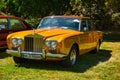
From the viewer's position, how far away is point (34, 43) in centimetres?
995

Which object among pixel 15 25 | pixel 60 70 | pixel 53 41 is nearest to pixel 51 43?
pixel 53 41

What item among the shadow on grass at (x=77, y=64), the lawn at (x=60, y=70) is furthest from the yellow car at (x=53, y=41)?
the lawn at (x=60, y=70)

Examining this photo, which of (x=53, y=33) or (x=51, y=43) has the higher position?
(x=53, y=33)

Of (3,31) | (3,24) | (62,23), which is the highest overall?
(62,23)

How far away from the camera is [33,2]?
874 inches

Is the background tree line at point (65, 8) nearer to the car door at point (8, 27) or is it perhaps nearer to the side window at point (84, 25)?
the car door at point (8, 27)

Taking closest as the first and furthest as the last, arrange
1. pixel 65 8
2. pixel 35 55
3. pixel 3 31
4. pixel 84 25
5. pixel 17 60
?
1. pixel 35 55
2. pixel 17 60
3. pixel 84 25
4. pixel 3 31
5. pixel 65 8

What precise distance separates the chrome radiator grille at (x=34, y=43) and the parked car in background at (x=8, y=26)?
2564 mm

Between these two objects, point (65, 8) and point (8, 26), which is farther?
point (65, 8)

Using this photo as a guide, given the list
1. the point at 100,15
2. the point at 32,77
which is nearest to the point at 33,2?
the point at 100,15

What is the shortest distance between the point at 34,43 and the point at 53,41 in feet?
2.21

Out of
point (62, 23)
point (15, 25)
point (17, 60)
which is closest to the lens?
point (17, 60)

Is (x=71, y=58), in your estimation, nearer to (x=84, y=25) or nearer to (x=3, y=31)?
(x=84, y=25)

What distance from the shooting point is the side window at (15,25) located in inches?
511
